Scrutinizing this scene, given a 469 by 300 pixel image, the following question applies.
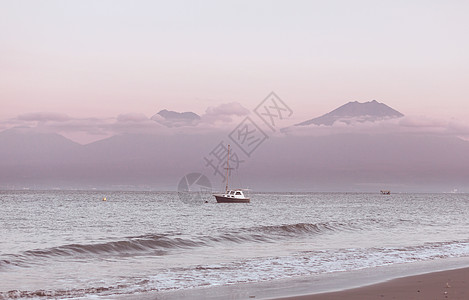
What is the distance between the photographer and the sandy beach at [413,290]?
13.5 m

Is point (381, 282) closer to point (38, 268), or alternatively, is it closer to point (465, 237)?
point (38, 268)

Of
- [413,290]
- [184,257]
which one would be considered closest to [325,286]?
[413,290]

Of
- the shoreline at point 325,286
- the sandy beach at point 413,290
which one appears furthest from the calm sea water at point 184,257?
the sandy beach at point 413,290

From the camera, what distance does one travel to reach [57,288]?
50.7 ft

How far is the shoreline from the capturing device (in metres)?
13.9

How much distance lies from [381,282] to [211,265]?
6924mm

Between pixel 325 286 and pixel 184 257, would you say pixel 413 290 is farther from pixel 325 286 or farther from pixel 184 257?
pixel 184 257

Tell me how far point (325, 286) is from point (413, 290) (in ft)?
8.03

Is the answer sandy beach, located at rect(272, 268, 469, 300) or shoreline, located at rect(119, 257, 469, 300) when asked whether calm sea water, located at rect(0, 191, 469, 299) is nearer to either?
shoreline, located at rect(119, 257, 469, 300)

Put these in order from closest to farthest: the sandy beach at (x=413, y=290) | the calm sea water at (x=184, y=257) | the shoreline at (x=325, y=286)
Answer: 1. the sandy beach at (x=413, y=290)
2. the shoreline at (x=325, y=286)
3. the calm sea water at (x=184, y=257)

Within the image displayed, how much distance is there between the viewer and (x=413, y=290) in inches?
570

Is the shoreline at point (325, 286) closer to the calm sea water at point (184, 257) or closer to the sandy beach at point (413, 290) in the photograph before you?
the sandy beach at point (413, 290)

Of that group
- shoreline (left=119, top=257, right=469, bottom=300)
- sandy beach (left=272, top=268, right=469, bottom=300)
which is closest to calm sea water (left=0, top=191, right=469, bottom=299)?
shoreline (left=119, top=257, right=469, bottom=300)

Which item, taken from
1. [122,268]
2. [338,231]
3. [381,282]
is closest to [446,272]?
[381,282]
